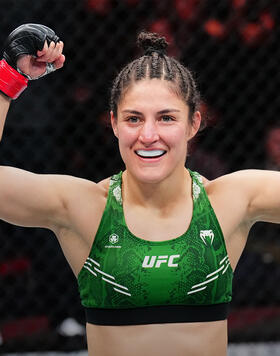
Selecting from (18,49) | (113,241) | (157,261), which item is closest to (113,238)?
(113,241)

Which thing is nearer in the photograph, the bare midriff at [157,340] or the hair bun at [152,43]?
the bare midriff at [157,340]

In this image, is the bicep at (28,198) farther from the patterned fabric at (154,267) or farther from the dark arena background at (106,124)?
the dark arena background at (106,124)

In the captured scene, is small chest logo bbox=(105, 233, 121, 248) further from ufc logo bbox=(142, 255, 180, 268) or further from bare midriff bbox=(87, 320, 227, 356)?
bare midriff bbox=(87, 320, 227, 356)

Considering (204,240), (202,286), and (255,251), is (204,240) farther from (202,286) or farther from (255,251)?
(255,251)

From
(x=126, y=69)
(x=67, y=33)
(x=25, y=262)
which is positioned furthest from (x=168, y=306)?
(x=67, y=33)

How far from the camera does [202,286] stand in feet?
5.09

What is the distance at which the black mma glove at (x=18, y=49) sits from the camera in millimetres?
1456

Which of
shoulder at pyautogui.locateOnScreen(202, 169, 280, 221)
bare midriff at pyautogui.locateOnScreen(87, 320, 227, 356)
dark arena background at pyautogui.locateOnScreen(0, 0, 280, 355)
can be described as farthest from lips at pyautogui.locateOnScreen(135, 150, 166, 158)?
dark arena background at pyautogui.locateOnScreen(0, 0, 280, 355)

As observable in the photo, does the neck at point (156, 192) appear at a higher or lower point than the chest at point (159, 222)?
higher

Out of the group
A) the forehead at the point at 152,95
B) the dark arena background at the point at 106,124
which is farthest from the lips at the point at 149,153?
the dark arena background at the point at 106,124

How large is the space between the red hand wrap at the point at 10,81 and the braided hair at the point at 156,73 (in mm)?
236

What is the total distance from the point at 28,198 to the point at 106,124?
120cm

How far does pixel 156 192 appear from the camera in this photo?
5.30 feet

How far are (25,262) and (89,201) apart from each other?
4.15 ft
